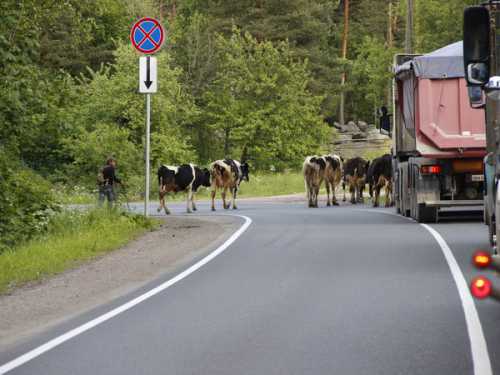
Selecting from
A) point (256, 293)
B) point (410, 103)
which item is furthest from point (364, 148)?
point (256, 293)

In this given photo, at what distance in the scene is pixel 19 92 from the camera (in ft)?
68.0

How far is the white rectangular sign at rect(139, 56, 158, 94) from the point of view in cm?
2592

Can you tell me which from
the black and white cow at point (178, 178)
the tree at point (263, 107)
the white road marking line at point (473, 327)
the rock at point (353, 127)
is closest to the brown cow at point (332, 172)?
the black and white cow at point (178, 178)

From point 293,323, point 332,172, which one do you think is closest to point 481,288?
point 293,323

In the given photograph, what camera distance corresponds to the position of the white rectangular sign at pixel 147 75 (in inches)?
1021

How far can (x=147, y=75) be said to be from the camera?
26.0m

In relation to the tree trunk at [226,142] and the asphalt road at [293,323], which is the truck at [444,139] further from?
the tree trunk at [226,142]

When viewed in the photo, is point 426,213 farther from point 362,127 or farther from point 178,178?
point 362,127

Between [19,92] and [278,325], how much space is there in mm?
10418

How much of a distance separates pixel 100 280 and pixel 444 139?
440 inches

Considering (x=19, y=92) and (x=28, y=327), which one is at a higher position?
(x=19, y=92)

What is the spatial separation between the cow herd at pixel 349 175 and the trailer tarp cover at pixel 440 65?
36.5 ft

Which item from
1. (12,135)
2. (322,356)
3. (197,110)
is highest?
(197,110)

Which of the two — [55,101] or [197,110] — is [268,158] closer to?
[197,110]
